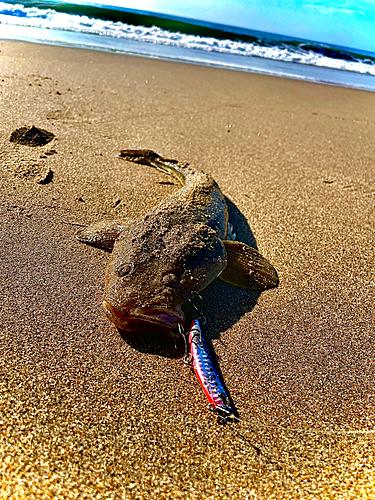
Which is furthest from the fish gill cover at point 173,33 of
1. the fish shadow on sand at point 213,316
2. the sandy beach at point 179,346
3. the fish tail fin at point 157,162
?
the fish shadow on sand at point 213,316

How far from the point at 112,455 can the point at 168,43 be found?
45.0ft

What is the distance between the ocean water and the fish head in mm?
9126

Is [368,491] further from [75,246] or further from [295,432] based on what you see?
[75,246]

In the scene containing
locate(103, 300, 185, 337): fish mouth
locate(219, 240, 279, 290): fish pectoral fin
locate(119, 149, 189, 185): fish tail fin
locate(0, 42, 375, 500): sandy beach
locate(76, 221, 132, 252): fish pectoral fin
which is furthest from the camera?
locate(119, 149, 189, 185): fish tail fin

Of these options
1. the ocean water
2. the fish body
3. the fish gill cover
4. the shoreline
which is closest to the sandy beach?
the fish body

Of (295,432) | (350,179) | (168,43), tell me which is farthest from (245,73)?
(295,432)

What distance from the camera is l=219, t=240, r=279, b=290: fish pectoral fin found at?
2975mm

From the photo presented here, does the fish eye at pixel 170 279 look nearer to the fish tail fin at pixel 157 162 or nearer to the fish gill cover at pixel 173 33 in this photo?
the fish tail fin at pixel 157 162

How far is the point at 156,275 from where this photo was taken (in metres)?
2.54

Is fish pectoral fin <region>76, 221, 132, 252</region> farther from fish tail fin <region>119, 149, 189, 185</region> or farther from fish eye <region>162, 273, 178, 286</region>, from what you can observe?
fish tail fin <region>119, 149, 189, 185</region>

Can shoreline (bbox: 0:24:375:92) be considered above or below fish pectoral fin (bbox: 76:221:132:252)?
above

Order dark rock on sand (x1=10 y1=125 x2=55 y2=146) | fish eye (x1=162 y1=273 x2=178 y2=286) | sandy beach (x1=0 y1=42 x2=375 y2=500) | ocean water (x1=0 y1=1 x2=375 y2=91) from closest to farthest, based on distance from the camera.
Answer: sandy beach (x1=0 y1=42 x2=375 y2=500), fish eye (x1=162 y1=273 x2=178 y2=286), dark rock on sand (x1=10 y1=125 x2=55 y2=146), ocean water (x1=0 y1=1 x2=375 y2=91)

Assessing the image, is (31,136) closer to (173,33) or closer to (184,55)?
(184,55)

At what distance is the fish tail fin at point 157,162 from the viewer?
4.20 metres
